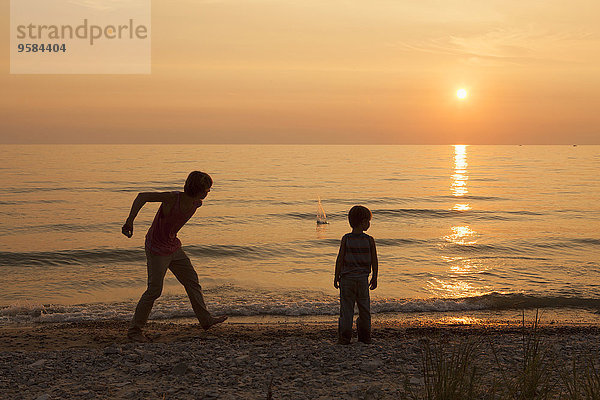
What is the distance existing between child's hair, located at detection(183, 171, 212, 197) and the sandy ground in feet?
6.90

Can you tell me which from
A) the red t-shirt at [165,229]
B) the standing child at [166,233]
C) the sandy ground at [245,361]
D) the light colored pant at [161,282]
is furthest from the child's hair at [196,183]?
the sandy ground at [245,361]

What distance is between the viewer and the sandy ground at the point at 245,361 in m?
5.73

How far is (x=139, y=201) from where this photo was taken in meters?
6.64

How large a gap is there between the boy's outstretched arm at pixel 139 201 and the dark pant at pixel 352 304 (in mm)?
2540

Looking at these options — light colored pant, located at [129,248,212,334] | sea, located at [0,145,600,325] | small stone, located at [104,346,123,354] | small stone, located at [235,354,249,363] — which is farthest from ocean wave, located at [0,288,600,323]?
small stone, located at [235,354,249,363]

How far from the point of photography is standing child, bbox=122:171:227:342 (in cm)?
694

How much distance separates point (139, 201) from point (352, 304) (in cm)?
304

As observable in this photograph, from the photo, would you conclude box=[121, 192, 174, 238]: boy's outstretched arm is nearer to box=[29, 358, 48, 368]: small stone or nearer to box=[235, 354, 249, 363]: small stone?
box=[29, 358, 48, 368]: small stone

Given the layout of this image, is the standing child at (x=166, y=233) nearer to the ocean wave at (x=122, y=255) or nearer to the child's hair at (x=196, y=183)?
the child's hair at (x=196, y=183)

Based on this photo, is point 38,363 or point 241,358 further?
point 241,358

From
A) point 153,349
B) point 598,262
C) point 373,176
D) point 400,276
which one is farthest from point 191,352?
point 373,176

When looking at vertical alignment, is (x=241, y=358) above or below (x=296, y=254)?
above

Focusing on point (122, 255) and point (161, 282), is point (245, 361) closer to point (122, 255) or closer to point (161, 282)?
point (161, 282)

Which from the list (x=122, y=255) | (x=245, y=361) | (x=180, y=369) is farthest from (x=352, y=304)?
(x=122, y=255)
